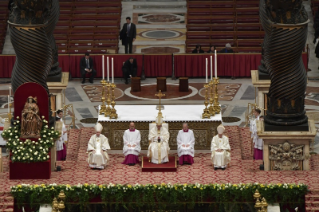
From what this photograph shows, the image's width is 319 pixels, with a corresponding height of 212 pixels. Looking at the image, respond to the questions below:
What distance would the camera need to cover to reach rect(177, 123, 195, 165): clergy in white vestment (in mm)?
24125

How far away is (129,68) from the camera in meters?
34.8

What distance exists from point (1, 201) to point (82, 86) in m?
13.2

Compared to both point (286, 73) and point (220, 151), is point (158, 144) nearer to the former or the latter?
point (220, 151)

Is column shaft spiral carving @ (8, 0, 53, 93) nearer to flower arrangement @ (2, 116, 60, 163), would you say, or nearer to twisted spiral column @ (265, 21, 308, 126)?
flower arrangement @ (2, 116, 60, 163)

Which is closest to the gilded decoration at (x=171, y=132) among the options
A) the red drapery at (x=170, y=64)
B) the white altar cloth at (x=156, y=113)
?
the white altar cloth at (x=156, y=113)

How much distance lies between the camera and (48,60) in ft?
77.5

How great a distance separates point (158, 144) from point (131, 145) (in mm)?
792

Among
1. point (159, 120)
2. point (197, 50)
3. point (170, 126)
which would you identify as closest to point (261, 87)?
point (170, 126)

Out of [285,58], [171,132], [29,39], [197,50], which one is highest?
[29,39]

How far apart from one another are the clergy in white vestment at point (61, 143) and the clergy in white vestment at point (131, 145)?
1723 millimetres

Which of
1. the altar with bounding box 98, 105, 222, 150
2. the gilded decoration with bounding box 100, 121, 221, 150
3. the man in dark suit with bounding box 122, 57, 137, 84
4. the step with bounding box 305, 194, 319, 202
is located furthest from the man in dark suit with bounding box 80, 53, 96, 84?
the step with bounding box 305, 194, 319, 202

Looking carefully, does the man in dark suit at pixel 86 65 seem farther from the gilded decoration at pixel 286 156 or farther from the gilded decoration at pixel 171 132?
the gilded decoration at pixel 286 156

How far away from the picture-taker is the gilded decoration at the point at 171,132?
82.6ft

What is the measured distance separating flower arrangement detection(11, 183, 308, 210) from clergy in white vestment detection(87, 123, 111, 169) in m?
2.03
